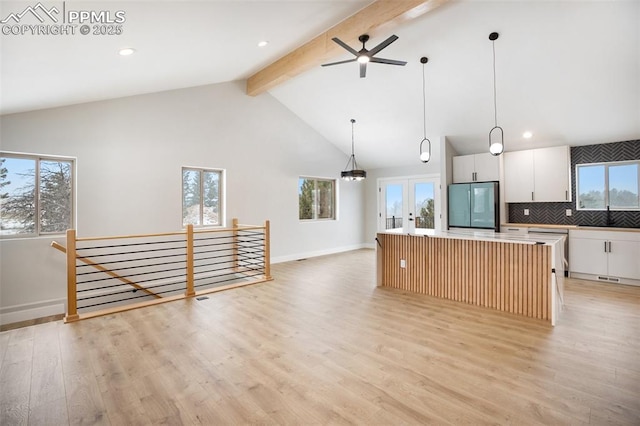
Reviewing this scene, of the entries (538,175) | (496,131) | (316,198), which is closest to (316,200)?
(316,198)

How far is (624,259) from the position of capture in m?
5.08

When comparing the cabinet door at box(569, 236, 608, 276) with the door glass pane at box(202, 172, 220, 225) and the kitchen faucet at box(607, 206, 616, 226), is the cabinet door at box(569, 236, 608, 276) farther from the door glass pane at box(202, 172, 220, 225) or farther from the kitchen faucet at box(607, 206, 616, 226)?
the door glass pane at box(202, 172, 220, 225)

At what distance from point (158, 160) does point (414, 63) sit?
180 inches

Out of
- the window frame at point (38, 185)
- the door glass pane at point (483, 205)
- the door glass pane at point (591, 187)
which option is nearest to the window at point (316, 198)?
the door glass pane at point (483, 205)

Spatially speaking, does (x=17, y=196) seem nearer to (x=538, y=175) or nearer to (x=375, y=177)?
(x=375, y=177)

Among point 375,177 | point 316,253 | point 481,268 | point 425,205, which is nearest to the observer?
point 481,268

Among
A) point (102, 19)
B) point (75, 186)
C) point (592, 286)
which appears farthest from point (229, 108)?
point (592, 286)

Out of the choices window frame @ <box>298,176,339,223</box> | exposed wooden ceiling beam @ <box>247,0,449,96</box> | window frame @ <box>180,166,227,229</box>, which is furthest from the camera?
window frame @ <box>298,176,339,223</box>

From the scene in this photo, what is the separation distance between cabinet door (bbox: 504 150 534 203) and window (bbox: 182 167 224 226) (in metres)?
5.91

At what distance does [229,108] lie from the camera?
6309 millimetres

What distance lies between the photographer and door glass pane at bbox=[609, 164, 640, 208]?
17.8 ft

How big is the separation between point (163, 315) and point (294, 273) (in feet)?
8.94

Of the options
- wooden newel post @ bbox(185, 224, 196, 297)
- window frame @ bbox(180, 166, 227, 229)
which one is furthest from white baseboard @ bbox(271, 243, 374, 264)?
wooden newel post @ bbox(185, 224, 196, 297)

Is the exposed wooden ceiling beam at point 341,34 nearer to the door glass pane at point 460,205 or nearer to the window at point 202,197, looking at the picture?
the window at point 202,197
